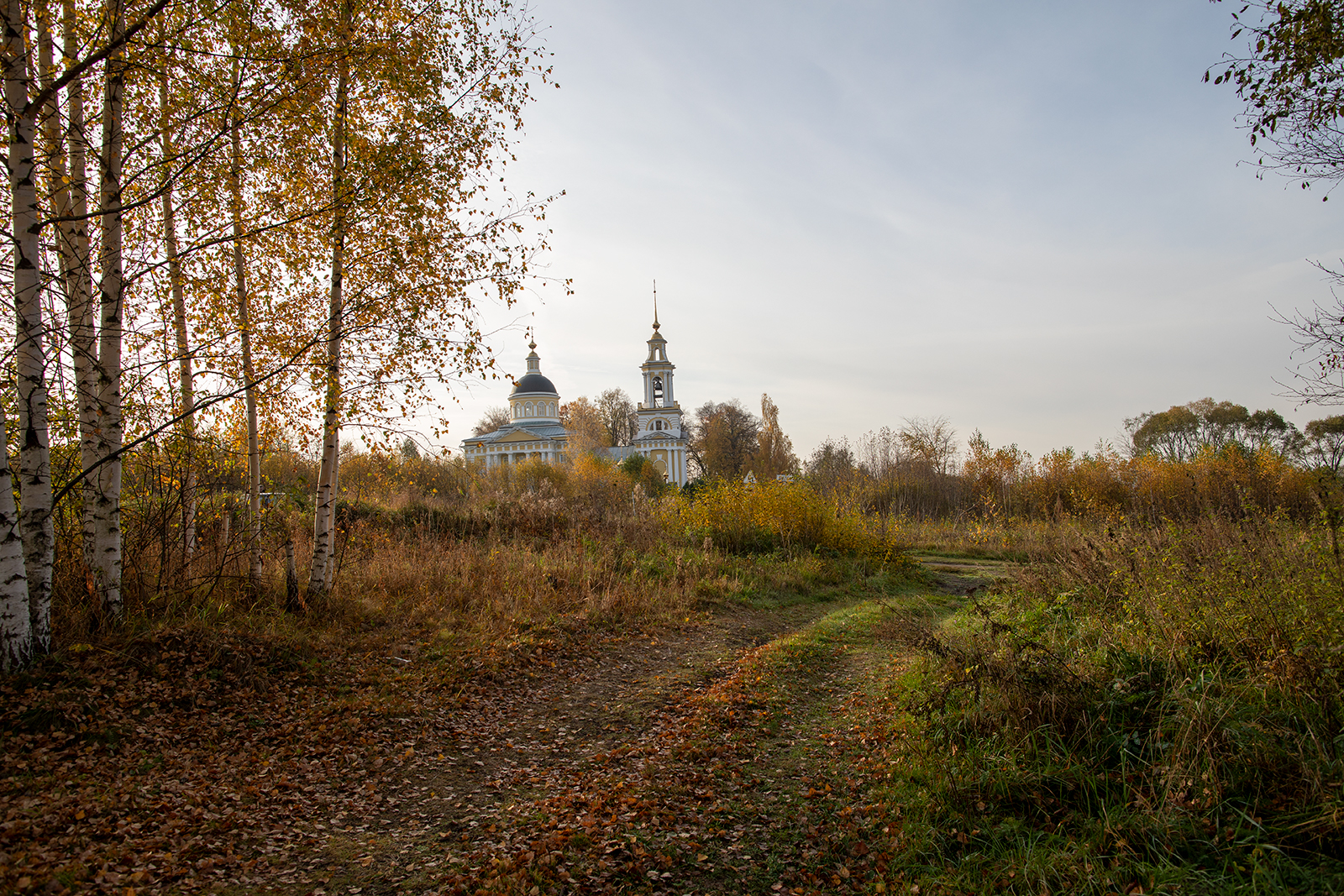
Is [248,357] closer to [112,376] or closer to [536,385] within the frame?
[112,376]

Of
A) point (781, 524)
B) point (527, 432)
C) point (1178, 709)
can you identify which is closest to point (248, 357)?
point (1178, 709)

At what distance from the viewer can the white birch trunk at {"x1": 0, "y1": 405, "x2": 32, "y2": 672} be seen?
4372mm

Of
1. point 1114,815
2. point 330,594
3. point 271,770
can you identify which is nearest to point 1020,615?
point 1114,815

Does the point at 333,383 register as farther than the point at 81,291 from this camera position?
Yes

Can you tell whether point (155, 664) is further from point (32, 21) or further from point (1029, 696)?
point (1029, 696)

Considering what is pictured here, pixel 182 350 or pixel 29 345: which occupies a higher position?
pixel 182 350

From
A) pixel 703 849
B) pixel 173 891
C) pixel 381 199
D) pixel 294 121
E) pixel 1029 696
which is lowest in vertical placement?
pixel 703 849

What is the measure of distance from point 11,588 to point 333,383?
290 cm

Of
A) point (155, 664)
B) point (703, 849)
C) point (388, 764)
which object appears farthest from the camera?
point (155, 664)

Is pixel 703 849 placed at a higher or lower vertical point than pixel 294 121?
lower

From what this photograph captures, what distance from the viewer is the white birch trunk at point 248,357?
22.1 feet

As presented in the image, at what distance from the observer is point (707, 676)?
7.17 m

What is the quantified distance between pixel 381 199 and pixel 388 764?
552 centimetres

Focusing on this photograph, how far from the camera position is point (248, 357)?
6.62 metres
